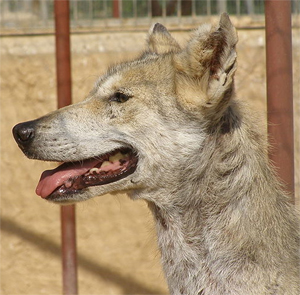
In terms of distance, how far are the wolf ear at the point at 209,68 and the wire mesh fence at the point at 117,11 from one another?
4.73 metres

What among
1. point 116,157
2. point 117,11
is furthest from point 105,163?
point 117,11

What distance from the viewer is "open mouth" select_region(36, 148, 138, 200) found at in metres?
3.83

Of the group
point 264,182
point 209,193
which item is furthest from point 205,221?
point 264,182

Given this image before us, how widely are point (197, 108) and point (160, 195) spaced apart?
0.54m

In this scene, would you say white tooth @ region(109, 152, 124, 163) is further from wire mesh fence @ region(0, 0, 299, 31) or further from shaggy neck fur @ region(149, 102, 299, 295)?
wire mesh fence @ region(0, 0, 299, 31)

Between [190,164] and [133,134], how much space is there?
359mm

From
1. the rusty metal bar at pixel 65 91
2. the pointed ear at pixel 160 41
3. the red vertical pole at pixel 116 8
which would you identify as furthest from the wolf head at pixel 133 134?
the red vertical pole at pixel 116 8

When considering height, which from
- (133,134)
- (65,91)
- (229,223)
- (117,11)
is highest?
(117,11)

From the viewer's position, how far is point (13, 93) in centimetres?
822

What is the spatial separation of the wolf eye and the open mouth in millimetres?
287

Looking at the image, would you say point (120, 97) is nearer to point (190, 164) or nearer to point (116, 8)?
point (190, 164)

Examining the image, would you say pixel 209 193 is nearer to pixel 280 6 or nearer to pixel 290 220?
pixel 290 220

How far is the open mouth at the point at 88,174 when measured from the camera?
12.6 feet

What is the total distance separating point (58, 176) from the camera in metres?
3.91
